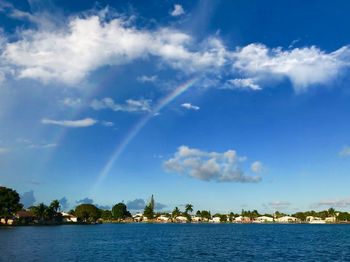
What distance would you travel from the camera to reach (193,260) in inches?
2872

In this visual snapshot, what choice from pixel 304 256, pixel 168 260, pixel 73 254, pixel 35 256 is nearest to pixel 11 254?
pixel 35 256

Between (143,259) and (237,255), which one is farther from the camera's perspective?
(237,255)

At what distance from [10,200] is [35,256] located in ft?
424

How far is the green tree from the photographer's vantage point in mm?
189625

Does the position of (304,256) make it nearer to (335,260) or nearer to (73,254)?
(335,260)

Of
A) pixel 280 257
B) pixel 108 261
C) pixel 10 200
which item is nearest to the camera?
pixel 108 261

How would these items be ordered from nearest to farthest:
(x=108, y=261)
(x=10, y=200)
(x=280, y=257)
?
(x=108, y=261) < (x=280, y=257) < (x=10, y=200)

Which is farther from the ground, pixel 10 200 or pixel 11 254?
pixel 10 200

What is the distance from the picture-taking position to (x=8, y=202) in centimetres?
19038

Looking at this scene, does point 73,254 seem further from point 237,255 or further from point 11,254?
point 237,255

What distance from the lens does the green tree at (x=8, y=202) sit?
7466 inches

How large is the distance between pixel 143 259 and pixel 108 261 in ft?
23.9

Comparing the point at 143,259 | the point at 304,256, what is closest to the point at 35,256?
the point at 143,259

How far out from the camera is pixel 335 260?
76000 mm
